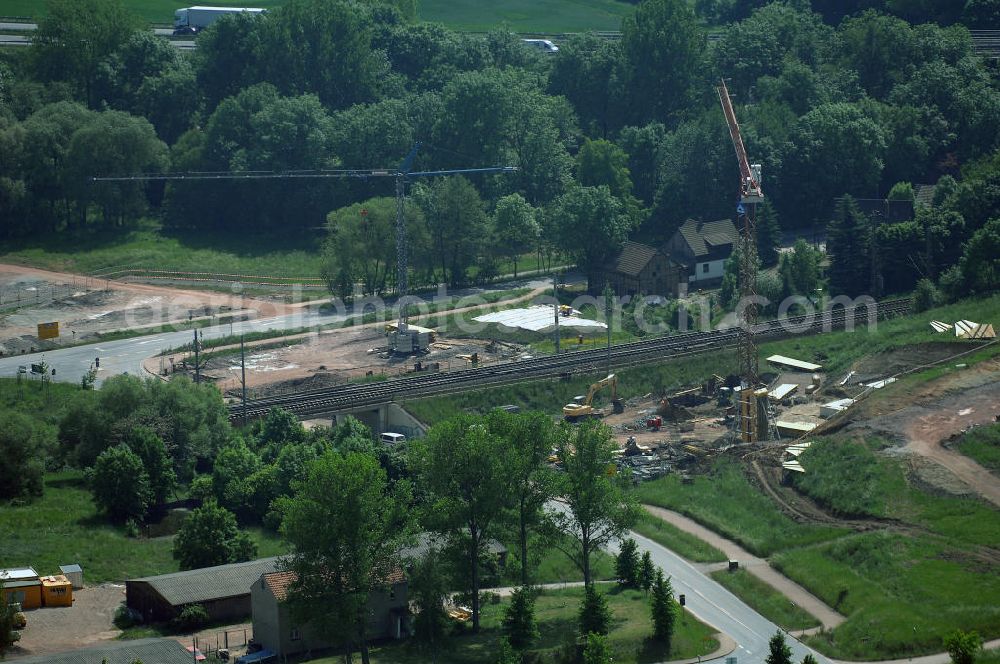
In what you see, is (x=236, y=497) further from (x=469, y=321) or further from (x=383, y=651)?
(x=469, y=321)

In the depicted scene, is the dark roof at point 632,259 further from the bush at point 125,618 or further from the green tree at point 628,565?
the bush at point 125,618

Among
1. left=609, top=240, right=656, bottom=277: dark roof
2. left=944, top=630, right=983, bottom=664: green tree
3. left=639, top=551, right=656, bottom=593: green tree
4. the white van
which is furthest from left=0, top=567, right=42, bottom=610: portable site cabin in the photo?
the white van

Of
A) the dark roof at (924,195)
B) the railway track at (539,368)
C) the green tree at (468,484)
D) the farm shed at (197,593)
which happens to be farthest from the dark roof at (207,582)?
the dark roof at (924,195)

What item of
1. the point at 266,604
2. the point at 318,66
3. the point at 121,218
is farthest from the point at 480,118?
the point at 266,604

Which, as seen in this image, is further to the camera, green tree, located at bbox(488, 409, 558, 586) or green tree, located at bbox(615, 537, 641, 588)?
green tree, located at bbox(615, 537, 641, 588)

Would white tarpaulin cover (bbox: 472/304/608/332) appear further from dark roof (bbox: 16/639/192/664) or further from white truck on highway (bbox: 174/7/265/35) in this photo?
white truck on highway (bbox: 174/7/265/35)

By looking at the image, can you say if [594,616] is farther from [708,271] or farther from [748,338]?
[708,271]
